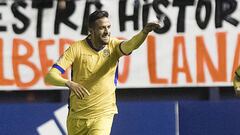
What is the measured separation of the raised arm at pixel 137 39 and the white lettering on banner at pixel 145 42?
187cm

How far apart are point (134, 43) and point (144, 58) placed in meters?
2.09

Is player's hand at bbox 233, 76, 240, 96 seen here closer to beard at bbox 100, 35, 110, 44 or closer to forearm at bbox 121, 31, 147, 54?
forearm at bbox 121, 31, 147, 54

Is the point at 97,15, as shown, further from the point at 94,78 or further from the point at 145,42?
the point at 145,42

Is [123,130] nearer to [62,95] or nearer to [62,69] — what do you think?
[62,95]

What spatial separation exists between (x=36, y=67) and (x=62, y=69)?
208cm

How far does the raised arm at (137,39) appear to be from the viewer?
5348 mm

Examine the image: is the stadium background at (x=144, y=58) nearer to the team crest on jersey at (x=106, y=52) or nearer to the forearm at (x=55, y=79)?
the team crest on jersey at (x=106, y=52)

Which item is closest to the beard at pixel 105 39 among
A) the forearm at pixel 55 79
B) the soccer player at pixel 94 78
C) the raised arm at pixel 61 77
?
the soccer player at pixel 94 78

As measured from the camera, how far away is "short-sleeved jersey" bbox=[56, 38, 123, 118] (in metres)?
5.93

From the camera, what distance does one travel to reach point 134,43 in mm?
5648

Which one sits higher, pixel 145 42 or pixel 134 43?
pixel 134 43

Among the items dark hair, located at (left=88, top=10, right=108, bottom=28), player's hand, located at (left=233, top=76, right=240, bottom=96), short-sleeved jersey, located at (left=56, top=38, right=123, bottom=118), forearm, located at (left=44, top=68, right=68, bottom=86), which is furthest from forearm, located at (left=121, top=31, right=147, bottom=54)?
player's hand, located at (left=233, top=76, right=240, bottom=96)

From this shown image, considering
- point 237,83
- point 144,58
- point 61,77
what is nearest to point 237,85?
point 237,83

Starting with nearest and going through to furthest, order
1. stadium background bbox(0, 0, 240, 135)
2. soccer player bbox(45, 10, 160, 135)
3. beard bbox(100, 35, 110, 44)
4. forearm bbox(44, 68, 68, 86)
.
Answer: forearm bbox(44, 68, 68, 86)
beard bbox(100, 35, 110, 44)
soccer player bbox(45, 10, 160, 135)
stadium background bbox(0, 0, 240, 135)
